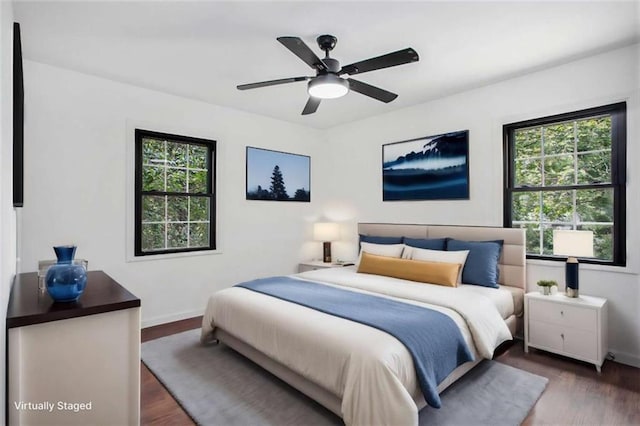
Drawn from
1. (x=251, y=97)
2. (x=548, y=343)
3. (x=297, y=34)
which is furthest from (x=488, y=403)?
(x=251, y=97)

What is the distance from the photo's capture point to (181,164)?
4113mm

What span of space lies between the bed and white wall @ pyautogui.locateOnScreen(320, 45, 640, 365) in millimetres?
491

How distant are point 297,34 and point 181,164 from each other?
7.46 feet

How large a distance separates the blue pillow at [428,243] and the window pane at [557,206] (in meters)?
1.02

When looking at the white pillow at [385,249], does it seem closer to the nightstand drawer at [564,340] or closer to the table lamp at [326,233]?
the table lamp at [326,233]

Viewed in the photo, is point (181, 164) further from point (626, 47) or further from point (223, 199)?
point (626, 47)

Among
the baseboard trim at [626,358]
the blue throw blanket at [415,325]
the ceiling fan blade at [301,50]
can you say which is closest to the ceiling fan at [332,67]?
the ceiling fan blade at [301,50]

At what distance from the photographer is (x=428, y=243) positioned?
3836 mm

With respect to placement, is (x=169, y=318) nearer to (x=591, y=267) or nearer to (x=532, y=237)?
(x=532, y=237)

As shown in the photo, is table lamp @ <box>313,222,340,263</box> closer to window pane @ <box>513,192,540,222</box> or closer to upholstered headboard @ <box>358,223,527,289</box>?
upholstered headboard @ <box>358,223,527,289</box>

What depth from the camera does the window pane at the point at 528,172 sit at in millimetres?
3479

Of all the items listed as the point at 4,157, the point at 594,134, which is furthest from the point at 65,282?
the point at 594,134

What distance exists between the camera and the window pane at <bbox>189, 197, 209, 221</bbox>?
4.19 meters

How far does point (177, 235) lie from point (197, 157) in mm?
999
